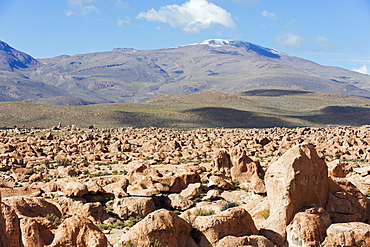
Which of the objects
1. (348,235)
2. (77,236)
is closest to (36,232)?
(77,236)

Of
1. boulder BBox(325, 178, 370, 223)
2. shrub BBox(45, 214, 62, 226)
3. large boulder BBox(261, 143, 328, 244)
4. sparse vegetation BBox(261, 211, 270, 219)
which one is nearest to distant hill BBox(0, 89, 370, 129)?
shrub BBox(45, 214, 62, 226)

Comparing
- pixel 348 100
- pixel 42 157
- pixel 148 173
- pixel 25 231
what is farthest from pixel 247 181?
pixel 348 100

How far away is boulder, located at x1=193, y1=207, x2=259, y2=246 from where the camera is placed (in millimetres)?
13656

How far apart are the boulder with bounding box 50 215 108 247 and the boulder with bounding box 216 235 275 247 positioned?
3.12 meters

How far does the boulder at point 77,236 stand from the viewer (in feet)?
39.3

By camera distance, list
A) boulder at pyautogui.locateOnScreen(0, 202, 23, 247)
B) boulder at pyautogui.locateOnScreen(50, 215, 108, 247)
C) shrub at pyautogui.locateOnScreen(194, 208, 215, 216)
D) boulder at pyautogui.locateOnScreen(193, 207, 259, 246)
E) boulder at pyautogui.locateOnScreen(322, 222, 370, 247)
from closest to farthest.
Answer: boulder at pyautogui.locateOnScreen(0, 202, 23, 247) → boulder at pyautogui.locateOnScreen(50, 215, 108, 247) → boulder at pyautogui.locateOnScreen(322, 222, 370, 247) → boulder at pyautogui.locateOnScreen(193, 207, 259, 246) → shrub at pyautogui.locateOnScreen(194, 208, 215, 216)

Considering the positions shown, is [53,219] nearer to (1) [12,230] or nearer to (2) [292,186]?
(1) [12,230]

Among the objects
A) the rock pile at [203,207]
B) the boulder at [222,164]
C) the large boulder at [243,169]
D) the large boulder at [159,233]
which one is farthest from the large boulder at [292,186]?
the boulder at [222,164]

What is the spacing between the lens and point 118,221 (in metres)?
18.2

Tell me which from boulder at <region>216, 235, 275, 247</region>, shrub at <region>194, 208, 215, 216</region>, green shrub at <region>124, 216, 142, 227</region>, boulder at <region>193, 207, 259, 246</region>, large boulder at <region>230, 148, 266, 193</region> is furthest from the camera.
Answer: large boulder at <region>230, 148, 266, 193</region>

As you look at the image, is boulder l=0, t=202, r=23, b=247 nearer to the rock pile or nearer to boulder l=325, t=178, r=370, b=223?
the rock pile

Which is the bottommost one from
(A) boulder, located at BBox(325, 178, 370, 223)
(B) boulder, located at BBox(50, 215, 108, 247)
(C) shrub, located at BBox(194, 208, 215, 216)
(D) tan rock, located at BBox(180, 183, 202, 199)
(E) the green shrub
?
(E) the green shrub

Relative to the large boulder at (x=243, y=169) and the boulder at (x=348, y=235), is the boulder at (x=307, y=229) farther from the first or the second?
the large boulder at (x=243, y=169)

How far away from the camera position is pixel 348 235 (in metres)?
13.3
